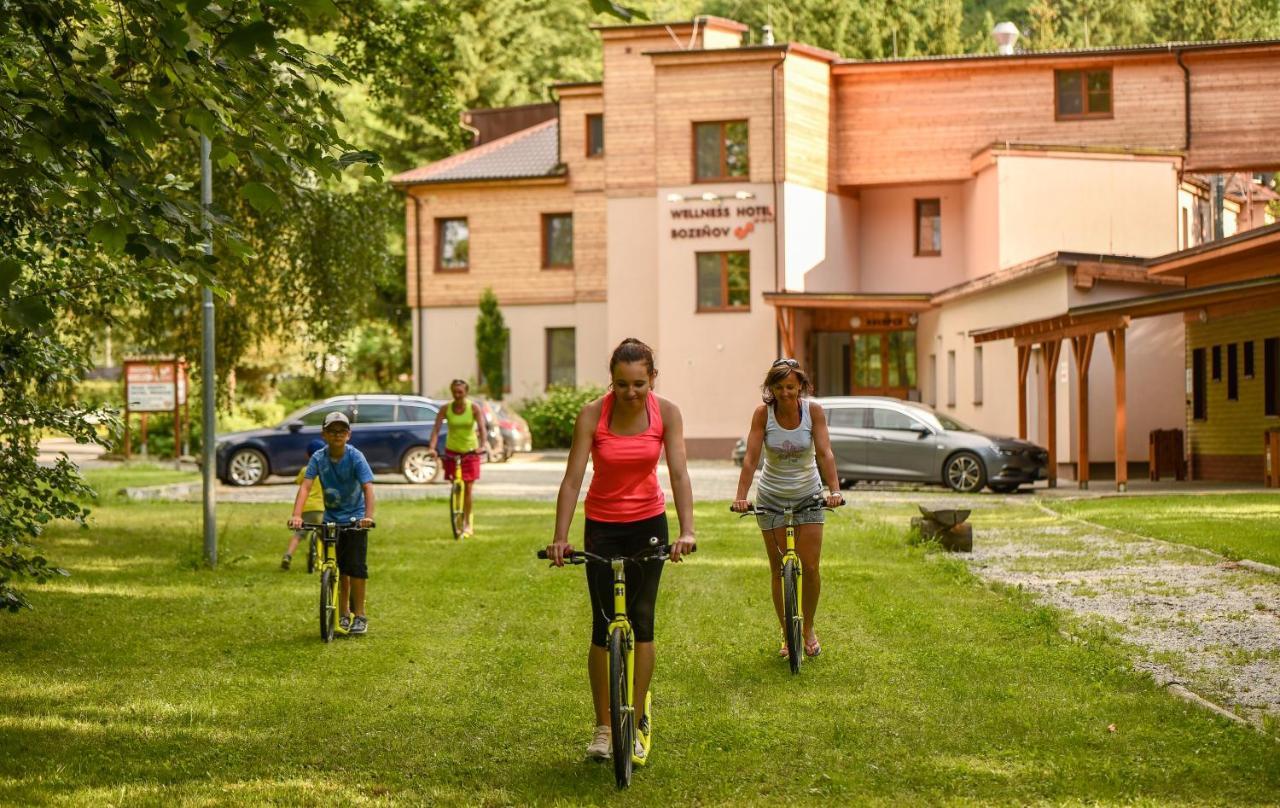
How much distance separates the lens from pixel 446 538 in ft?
63.1

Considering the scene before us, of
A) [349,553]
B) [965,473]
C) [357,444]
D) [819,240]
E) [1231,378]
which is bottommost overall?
[965,473]

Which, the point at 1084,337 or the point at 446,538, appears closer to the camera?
the point at 446,538

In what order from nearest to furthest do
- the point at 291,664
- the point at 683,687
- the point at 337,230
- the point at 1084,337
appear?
the point at 683,687, the point at 291,664, the point at 337,230, the point at 1084,337

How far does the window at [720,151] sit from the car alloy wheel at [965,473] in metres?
16.5

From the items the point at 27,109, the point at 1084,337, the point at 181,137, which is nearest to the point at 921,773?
the point at 181,137

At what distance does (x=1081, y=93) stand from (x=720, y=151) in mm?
9402

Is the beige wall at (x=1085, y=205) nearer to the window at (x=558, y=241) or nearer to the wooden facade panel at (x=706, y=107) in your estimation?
the wooden facade panel at (x=706, y=107)

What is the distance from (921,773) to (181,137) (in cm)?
439

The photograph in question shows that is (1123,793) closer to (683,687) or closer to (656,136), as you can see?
(683,687)

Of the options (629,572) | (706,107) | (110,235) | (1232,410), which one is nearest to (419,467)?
(1232,410)

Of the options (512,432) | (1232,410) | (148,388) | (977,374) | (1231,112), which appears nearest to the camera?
(1232,410)

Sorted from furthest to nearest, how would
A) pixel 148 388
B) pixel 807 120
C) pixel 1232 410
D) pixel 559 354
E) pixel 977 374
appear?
pixel 559 354, pixel 807 120, pixel 977 374, pixel 148 388, pixel 1232 410

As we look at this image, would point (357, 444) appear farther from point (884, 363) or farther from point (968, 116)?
point (968, 116)

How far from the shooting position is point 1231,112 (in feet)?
139
